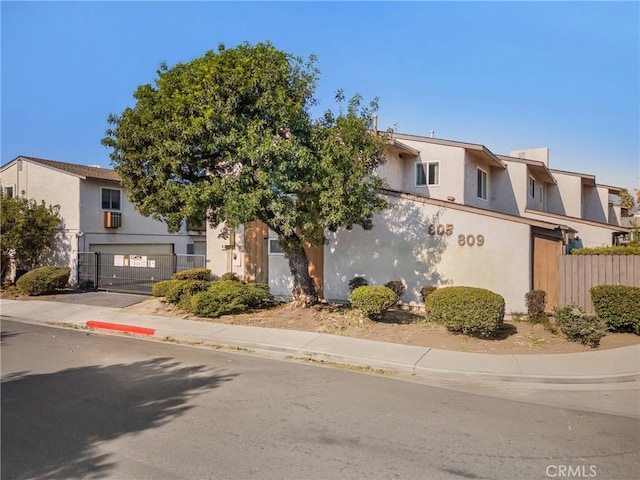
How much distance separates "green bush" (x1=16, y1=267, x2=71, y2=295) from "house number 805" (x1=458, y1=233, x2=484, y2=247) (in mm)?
15983

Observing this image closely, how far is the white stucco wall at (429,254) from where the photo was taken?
44.6 feet

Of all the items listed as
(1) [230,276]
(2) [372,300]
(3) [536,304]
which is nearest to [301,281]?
(2) [372,300]

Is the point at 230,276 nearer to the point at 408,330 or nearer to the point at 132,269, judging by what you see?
the point at 132,269

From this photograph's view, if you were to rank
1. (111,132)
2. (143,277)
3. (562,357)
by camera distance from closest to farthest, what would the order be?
(562,357) < (111,132) < (143,277)

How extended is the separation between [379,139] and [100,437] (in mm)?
9296

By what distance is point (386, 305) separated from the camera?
38.8 ft

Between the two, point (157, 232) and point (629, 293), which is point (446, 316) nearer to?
point (629, 293)

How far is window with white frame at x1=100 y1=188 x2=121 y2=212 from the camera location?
24062mm

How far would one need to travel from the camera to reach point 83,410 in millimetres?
5855

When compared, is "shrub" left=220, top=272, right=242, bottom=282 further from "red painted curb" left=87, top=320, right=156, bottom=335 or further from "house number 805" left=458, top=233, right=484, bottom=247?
"house number 805" left=458, top=233, right=484, bottom=247

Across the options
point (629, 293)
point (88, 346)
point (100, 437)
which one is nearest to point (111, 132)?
point (88, 346)

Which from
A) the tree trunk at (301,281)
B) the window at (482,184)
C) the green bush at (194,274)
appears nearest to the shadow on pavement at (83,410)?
the tree trunk at (301,281)

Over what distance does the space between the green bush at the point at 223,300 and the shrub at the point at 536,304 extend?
7841 millimetres

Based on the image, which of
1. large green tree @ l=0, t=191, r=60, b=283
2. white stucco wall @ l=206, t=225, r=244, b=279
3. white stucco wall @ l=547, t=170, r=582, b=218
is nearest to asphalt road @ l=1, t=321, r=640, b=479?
white stucco wall @ l=206, t=225, r=244, b=279
